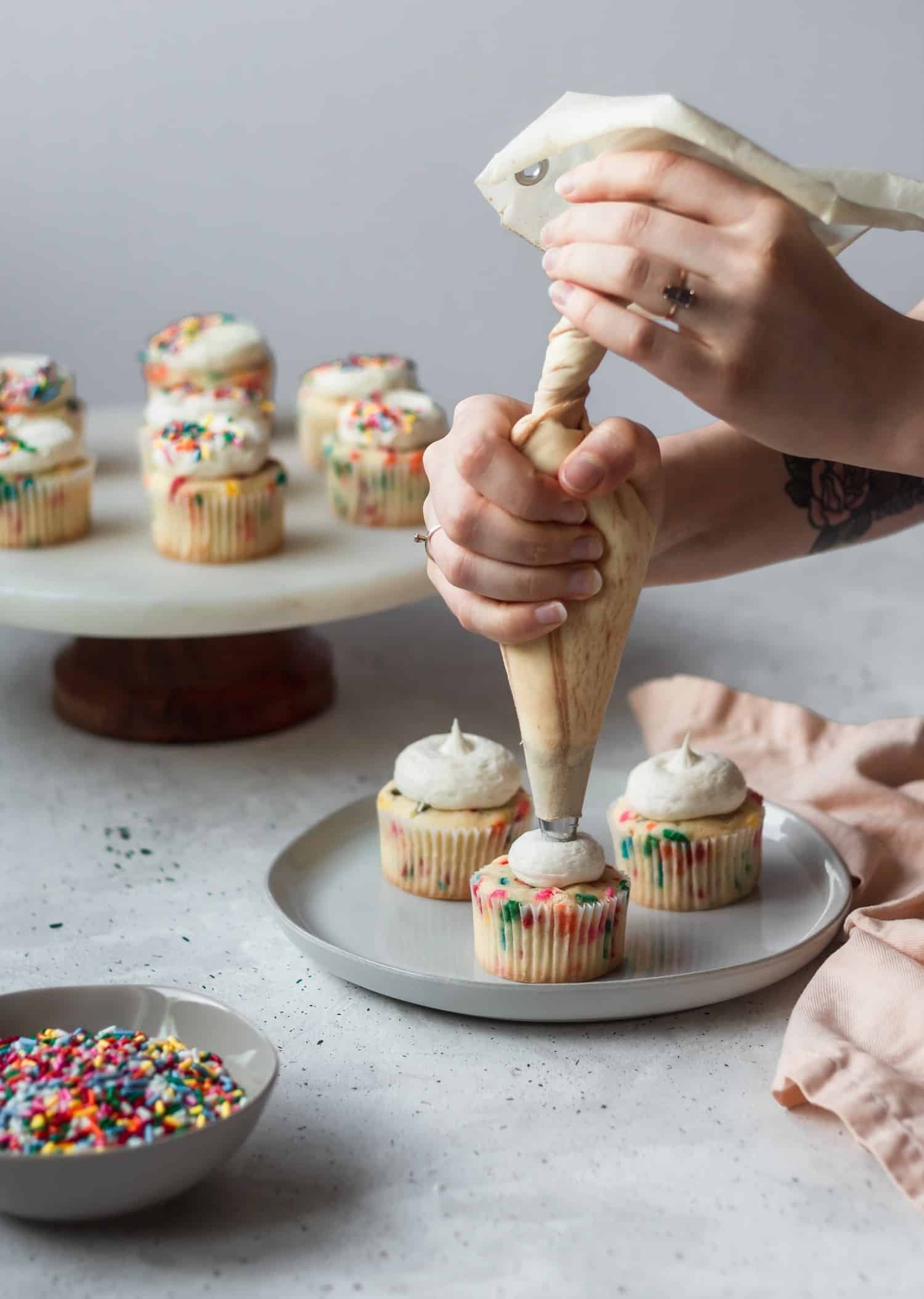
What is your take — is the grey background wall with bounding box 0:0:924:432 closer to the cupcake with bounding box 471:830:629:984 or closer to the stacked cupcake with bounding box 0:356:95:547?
the stacked cupcake with bounding box 0:356:95:547

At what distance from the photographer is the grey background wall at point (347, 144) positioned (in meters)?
3.36

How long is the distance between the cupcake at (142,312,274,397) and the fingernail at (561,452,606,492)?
156 cm

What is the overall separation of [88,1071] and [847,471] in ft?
3.41

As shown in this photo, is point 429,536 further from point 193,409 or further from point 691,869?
point 193,409

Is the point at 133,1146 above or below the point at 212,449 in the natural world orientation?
below

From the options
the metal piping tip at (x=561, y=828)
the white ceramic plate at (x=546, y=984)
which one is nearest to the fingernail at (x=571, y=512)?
the metal piping tip at (x=561, y=828)

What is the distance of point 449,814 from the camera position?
1.53m

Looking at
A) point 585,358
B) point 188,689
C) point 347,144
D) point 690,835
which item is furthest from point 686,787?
point 347,144

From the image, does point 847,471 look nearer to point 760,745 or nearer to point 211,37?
point 760,745

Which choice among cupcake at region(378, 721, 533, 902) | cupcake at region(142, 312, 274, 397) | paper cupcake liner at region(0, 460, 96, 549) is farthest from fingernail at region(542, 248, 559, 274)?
cupcake at region(142, 312, 274, 397)

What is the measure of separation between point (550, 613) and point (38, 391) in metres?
1.48

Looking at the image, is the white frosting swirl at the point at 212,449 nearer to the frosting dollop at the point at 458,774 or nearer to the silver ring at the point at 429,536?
the frosting dollop at the point at 458,774

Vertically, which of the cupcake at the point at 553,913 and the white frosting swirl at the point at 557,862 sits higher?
the white frosting swirl at the point at 557,862

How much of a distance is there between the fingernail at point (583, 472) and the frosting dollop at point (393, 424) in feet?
3.67
